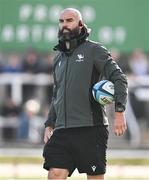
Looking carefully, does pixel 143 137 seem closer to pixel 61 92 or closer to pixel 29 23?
pixel 29 23

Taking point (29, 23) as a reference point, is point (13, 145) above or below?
below

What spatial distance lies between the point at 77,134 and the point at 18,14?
490 inches

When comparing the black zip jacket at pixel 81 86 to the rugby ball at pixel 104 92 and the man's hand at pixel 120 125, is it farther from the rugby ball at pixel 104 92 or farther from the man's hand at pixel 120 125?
the man's hand at pixel 120 125

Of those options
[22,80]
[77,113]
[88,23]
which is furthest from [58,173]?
[88,23]

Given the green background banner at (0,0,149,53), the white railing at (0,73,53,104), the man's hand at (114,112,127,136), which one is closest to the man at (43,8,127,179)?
the man's hand at (114,112,127,136)

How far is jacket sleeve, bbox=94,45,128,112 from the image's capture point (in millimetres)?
9266

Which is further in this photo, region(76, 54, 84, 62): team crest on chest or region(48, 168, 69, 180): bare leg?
region(76, 54, 84, 62): team crest on chest

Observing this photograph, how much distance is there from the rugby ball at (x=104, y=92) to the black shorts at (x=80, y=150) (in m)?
0.32

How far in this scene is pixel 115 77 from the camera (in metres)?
9.34

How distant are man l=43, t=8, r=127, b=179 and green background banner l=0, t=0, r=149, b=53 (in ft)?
39.4

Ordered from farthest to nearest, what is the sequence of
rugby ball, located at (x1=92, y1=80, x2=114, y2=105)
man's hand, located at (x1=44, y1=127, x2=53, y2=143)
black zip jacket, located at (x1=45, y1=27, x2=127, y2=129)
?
1. man's hand, located at (x1=44, y1=127, x2=53, y2=143)
2. black zip jacket, located at (x1=45, y1=27, x2=127, y2=129)
3. rugby ball, located at (x1=92, y1=80, x2=114, y2=105)

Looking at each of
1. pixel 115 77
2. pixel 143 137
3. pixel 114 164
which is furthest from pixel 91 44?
pixel 143 137

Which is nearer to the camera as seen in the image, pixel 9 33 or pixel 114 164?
pixel 114 164

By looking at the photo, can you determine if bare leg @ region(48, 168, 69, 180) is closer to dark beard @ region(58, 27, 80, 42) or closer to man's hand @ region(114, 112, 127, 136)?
man's hand @ region(114, 112, 127, 136)
